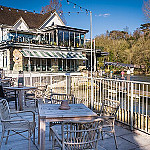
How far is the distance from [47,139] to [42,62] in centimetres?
2409

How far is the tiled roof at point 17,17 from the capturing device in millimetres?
28966

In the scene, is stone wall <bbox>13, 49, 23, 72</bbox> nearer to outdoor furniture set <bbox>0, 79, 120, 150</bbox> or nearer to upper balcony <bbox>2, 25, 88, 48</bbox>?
upper balcony <bbox>2, 25, 88, 48</bbox>

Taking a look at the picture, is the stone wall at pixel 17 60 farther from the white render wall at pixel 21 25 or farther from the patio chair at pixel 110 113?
the patio chair at pixel 110 113

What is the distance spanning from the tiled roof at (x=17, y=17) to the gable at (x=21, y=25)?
1.85 feet

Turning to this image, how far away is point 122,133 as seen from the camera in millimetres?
4520

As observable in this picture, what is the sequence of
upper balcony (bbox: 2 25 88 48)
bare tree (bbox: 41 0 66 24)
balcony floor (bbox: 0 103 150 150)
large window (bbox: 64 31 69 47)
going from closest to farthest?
balcony floor (bbox: 0 103 150 150) < upper balcony (bbox: 2 25 88 48) < large window (bbox: 64 31 69 47) < bare tree (bbox: 41 0 66 24)

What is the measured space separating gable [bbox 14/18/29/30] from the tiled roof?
0.56 m

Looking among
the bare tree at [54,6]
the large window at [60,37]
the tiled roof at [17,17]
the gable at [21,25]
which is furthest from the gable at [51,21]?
the bare tree at [54,6]

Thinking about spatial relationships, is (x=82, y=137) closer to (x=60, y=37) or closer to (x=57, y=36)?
(x=57, y=36)

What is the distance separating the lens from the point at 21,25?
2991 centimetres

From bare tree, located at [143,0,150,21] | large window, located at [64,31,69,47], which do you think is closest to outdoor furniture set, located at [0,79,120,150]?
large window, located at [64,31,69,47]

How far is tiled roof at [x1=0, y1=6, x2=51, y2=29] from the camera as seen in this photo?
1140 inches

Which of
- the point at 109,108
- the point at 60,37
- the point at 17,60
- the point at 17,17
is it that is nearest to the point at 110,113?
the point at 109,108

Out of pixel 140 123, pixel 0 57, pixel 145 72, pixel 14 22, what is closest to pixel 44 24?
pixel 14 22
